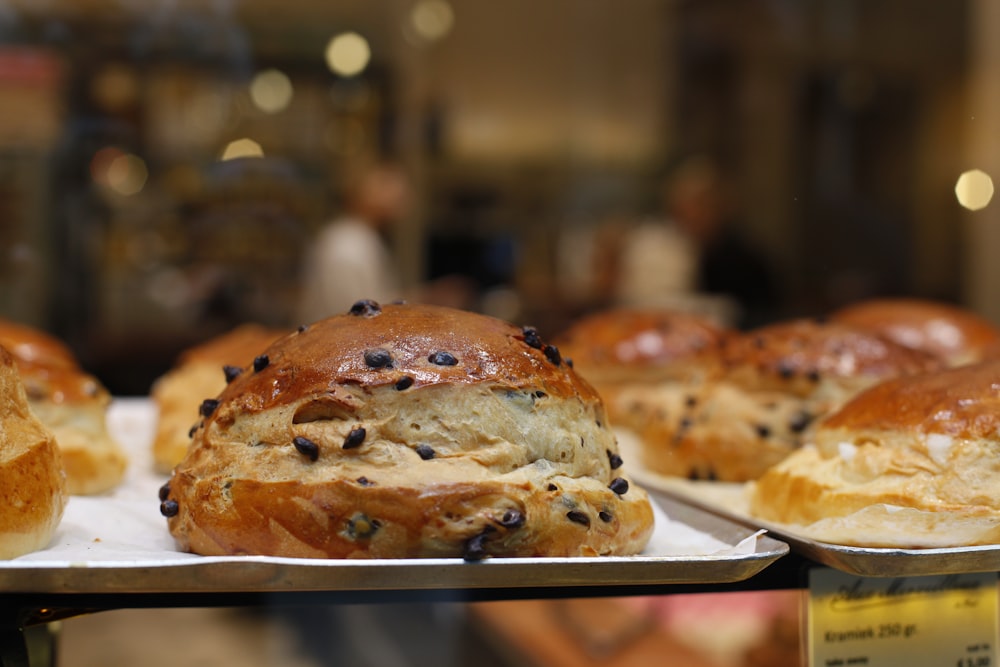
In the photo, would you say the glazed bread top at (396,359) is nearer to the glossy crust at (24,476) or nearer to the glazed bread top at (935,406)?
the glossy crust at (24,476)

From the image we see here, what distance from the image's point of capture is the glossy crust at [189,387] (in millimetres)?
2215

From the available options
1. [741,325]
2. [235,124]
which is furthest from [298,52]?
[741,325]

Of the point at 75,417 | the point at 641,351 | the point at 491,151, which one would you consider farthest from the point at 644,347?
the point at 491,151

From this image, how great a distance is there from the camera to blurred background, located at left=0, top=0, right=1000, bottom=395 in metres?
5.03

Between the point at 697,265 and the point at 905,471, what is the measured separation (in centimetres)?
585

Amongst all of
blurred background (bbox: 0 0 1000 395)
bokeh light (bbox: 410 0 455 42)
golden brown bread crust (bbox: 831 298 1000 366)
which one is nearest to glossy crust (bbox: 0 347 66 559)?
golden brown bread crust (bbox: 831 298 1000 366)

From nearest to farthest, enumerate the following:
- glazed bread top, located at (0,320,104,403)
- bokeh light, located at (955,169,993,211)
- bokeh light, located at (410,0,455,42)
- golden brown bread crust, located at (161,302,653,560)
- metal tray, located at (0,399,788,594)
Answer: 1. metal tray, located at (0,399,788,594)
2. golden brown bread crust, located at (161,302,653,560)
3. glazed bread top, located at (0,320,104,403)
4. bokeh light, located at (955,169,993,211)
5. bokeh light, located at (410,0,455,42)

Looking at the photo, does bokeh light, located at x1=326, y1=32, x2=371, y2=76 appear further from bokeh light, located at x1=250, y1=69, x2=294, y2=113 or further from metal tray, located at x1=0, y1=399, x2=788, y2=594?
metal tray, located at x1=0, y1=399, x2=788, y2=594

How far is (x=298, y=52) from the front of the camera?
237 inches

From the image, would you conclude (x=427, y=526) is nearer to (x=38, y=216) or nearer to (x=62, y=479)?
(x=62, y=479)

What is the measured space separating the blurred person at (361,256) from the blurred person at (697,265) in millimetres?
1329

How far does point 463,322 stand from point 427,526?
379mm

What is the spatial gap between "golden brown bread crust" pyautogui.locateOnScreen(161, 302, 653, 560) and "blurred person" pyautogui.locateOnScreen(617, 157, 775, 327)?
17.6ft

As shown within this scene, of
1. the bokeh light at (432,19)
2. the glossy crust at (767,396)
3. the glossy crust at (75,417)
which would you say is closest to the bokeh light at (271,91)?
the bokeh light at (432,19)
